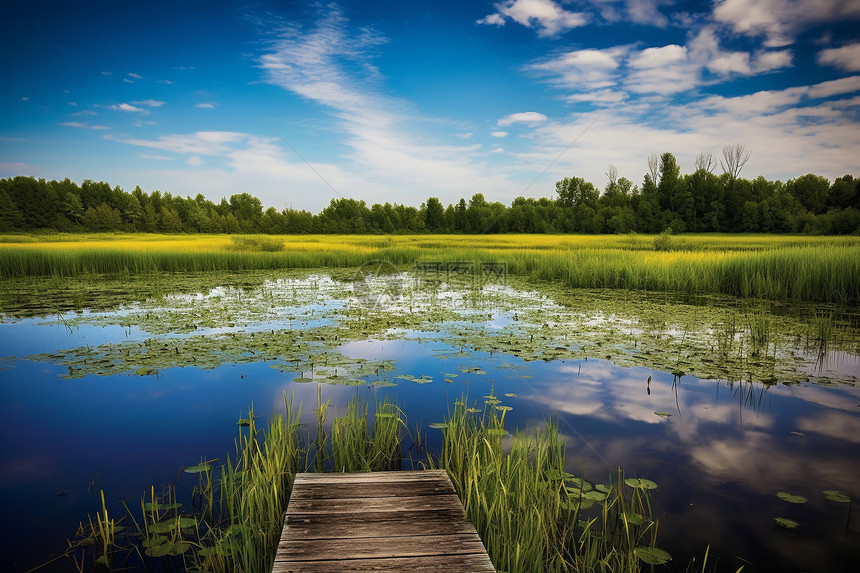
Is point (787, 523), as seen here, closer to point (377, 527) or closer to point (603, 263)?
point (377, 527)

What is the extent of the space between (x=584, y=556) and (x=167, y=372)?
533cm

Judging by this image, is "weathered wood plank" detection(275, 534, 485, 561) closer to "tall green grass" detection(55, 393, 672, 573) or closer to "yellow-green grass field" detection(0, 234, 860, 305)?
"tall green grass" detection(55, 393, 672, 573)

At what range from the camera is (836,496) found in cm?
319

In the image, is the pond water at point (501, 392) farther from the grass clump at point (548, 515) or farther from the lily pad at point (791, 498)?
the grass clump at point (548, 515)

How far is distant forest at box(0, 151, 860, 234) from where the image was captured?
3991 centimetres

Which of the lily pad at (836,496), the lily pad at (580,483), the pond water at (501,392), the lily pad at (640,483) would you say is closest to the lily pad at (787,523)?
the pond water at (501,392)

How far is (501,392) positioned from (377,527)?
9.49ft

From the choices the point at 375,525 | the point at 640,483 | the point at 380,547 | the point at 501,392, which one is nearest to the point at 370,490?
the point at 375,525

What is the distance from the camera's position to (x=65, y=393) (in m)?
5.21

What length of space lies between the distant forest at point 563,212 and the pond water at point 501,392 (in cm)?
3367

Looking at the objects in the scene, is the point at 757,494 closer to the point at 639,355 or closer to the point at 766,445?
the point at 766,445

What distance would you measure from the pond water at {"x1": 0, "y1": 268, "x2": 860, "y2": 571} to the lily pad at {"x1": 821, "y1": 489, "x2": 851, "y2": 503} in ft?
0.15

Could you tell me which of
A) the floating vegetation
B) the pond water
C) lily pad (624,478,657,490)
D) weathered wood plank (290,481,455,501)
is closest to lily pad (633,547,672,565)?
the pond water

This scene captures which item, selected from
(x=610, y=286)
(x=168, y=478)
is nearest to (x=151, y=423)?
(x=168, y=478)
